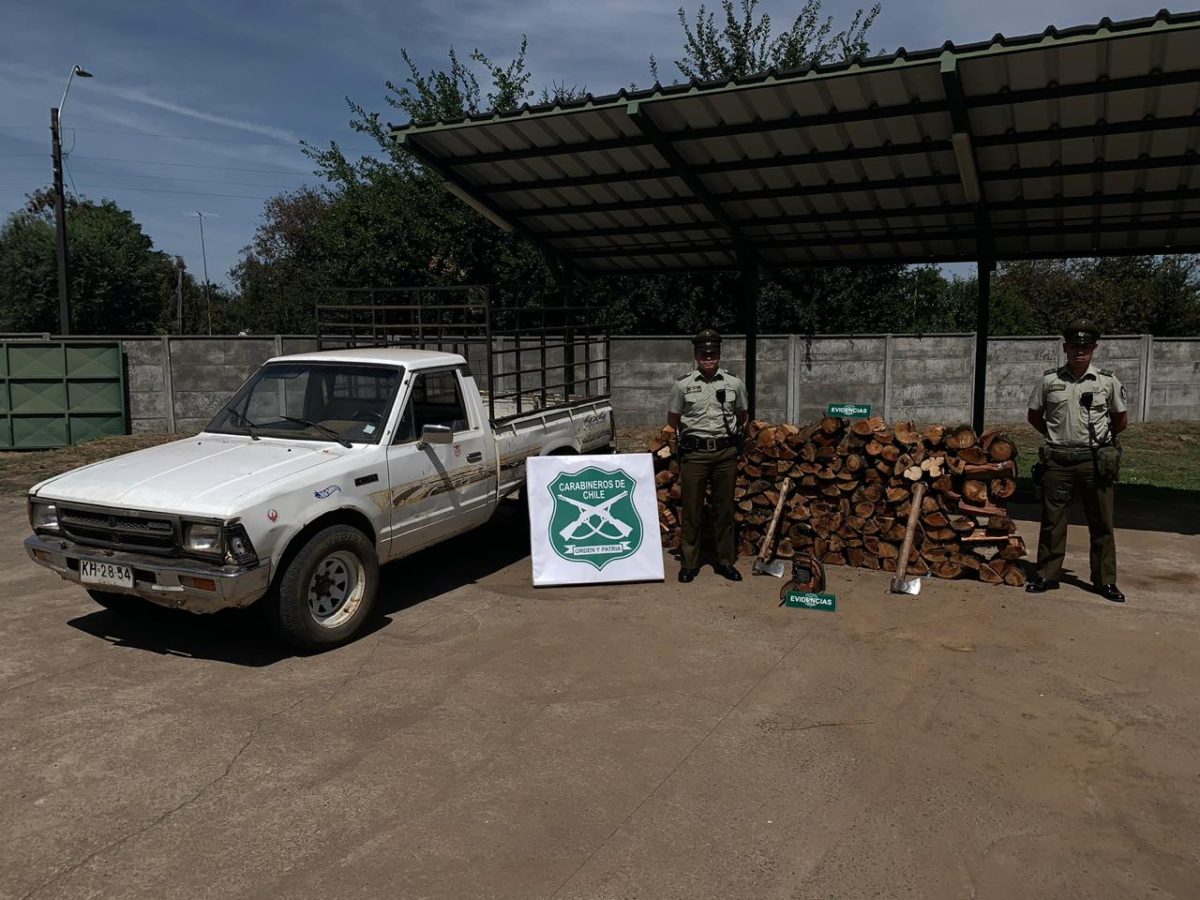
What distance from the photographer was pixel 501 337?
30.7ft

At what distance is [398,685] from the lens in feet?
17.4

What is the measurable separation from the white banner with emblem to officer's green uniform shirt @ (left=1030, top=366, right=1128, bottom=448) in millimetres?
3345

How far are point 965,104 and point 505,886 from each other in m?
6.83

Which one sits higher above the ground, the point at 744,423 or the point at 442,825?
the point at 744,423

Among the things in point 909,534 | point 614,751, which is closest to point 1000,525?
point 909,534

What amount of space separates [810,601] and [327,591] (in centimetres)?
359

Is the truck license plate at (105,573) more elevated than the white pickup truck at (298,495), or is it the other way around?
the white pickup truck at (298,495)

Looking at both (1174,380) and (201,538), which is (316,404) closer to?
(201,538)

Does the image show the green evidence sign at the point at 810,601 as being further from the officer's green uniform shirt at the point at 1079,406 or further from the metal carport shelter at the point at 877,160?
the metal carport shelter at the point at 877,160

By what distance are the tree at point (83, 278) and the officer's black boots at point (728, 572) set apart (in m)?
34.2

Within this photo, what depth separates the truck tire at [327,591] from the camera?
18.0 ft

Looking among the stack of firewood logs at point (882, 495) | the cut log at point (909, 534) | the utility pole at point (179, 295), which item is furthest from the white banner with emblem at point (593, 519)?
the utility pole at point (179, 295)

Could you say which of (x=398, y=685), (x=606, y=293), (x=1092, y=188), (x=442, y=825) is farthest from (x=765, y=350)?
(x=442, y=825)

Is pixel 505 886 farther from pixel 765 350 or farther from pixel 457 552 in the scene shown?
pixel 765 350
